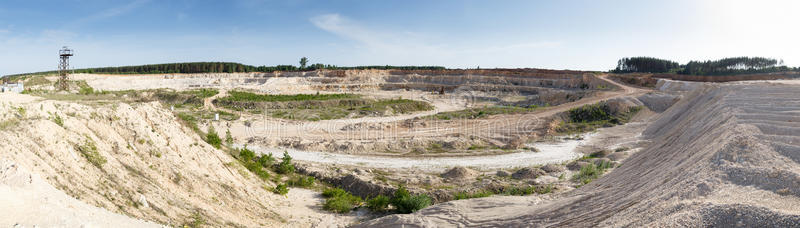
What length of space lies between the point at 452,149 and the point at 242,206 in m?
14.3

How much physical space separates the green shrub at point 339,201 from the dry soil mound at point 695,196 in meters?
3.38

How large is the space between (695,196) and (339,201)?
9.33m

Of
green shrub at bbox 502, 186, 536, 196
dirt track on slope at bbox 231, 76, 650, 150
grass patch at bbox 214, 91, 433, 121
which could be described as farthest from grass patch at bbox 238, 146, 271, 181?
grass patch at bbox 214, 91, 433, 121

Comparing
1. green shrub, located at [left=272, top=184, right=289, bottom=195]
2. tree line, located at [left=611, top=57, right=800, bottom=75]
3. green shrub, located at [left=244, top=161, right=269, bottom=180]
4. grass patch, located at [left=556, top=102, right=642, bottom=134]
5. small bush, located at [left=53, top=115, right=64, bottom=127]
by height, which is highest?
tree line, located at [left=611, top=57, right=800, bottom=75]

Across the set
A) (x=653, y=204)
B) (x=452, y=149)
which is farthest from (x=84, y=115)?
A: (x=452, y=149)

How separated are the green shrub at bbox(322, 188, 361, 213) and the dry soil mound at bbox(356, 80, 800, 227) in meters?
3.38

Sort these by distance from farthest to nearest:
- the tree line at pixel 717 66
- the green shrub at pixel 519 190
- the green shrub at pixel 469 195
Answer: the tree line at pixel 717 66 → the green shrub at pixel 519 190 → the green shrub at pixel 469 195

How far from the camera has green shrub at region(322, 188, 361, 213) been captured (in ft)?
40.0

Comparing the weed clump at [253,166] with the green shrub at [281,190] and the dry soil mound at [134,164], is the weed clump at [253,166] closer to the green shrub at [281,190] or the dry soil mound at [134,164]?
the dry soil mound at [134,164]

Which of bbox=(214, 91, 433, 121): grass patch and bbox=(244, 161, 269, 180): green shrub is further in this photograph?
bbox=(214, 91, 433, 121): grass patch

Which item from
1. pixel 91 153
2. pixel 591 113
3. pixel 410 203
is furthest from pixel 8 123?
pixel 591 113

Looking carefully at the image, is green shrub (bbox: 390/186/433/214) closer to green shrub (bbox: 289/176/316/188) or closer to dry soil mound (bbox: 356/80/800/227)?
dry soil mound (bbox: 356/80/800/227)

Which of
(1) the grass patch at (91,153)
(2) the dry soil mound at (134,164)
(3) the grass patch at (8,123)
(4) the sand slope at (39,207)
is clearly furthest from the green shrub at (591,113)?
(3) the grass patch at (8,123)

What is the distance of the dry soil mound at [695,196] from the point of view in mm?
4609
